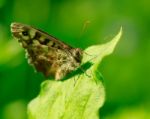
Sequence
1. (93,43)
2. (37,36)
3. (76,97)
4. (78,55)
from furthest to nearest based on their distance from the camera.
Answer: (93,43), (37,36), (78,55), (76,97)

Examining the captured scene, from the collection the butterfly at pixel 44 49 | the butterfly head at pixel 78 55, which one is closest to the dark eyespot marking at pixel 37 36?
the butterfly at pixel 44 49

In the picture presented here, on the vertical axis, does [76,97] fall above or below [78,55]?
above

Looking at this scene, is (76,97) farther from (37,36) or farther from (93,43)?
(93,43)

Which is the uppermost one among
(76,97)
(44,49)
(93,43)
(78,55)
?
(76,97)

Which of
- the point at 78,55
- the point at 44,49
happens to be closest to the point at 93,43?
the point at 44,49

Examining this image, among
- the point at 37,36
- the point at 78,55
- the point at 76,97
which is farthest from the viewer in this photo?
the point at 37,36

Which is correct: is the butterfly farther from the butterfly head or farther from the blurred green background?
the blurred green background

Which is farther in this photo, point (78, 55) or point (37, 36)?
point (37, 36)

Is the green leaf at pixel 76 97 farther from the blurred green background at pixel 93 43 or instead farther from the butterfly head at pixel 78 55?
the blurred green background at pixel 93 43
